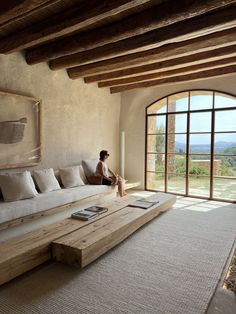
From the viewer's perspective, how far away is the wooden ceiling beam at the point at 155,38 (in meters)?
2.77

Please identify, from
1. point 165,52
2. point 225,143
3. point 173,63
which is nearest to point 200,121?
point 225,143

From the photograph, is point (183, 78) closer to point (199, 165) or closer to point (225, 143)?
point (225, 143)

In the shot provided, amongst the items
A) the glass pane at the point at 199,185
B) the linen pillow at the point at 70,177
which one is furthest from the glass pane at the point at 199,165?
the linen pillow at the point at 70,177

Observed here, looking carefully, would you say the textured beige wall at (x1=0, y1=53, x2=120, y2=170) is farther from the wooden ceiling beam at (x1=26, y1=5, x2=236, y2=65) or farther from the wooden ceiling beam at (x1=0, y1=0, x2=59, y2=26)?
the wooden ceiling beam at (x1=0, y1=0, x2=59, y2=26)

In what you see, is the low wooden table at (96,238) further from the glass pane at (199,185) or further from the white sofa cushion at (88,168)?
the glass pane at (199,185)

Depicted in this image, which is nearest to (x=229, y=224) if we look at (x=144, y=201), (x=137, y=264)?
(x=144, y=201)

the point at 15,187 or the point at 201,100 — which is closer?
the point at 15,187

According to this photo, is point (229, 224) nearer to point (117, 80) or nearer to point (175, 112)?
point (175, 112)

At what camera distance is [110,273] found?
2.27m

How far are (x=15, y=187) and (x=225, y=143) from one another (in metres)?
4.44

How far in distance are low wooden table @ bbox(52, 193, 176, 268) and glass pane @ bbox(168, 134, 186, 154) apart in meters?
3.00

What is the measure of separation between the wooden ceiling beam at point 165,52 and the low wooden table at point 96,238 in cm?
247

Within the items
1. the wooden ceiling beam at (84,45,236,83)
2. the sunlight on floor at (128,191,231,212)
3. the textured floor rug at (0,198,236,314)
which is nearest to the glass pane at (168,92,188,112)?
the wooden ceiling beam at (84,45,236,83)

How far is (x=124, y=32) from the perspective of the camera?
3061mm
